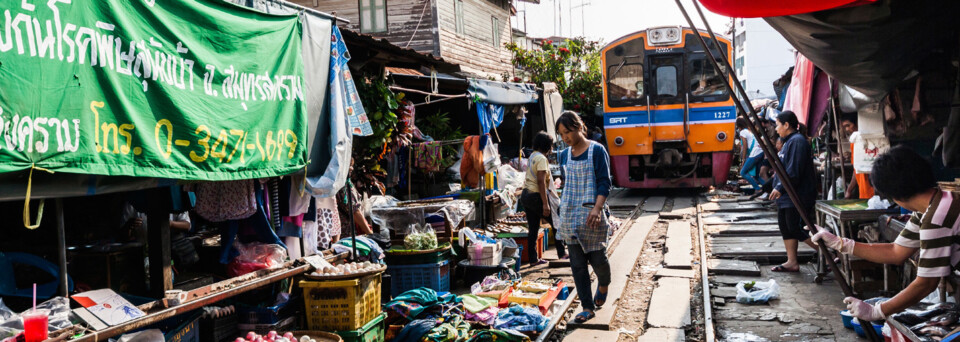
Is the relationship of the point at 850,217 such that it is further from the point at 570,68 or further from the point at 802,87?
the point at 570,68

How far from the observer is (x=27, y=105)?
2.87 metres

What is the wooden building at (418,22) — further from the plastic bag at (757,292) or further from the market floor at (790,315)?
the market floor at (790,315)

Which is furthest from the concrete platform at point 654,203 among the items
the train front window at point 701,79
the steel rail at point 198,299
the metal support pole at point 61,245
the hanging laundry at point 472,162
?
the metal support pole at point 61,245

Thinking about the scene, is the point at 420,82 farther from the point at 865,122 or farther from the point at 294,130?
the point at 865,122

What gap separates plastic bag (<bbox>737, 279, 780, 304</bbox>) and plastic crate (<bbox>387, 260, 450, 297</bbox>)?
298cm

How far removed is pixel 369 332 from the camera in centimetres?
504

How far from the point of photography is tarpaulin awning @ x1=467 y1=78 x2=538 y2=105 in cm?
994

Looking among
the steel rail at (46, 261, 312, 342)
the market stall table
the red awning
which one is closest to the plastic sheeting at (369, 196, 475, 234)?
the steel rail at (46, 261, 312, 342)

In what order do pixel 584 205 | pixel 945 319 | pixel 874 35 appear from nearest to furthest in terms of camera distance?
pixel 945 319, pixel 874 35, pixel 584 205

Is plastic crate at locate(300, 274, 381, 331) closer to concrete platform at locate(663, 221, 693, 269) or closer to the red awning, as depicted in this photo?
the red awning

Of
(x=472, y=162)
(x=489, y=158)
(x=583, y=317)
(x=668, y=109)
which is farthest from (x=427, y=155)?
(x=668, y=109)

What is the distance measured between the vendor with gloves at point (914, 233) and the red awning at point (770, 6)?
33.8 inches

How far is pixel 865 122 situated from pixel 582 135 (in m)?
2.87

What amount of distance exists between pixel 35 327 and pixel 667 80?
13.2m
